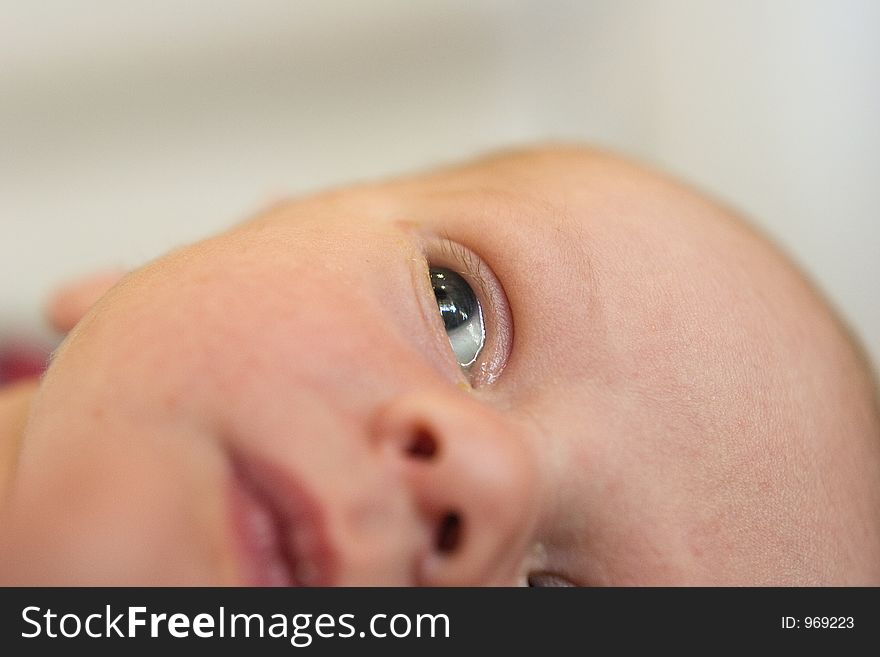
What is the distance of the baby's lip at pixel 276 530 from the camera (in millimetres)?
540

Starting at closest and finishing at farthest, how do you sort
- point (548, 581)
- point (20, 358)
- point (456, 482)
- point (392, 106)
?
point (456, 482) → point (548, 581) → point (20, 358) → point (392, 106)

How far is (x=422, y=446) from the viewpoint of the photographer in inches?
22.4

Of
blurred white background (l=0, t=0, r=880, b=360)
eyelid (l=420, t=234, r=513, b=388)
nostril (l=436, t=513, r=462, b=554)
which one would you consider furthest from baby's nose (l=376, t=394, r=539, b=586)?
blurred white background (l=0, t=0, r=880, b=360)

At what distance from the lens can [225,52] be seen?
156cm

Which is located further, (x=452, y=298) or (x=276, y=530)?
(x=452, y=298)

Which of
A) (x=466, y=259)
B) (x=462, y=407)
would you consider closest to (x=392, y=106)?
(x=466, y=259)

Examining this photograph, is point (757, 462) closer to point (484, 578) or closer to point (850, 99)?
point (484, 578)

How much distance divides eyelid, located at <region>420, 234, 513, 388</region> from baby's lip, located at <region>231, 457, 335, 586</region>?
0.61ft

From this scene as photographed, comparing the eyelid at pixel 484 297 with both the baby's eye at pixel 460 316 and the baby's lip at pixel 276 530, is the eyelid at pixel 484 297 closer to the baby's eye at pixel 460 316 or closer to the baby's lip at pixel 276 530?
the baby's eye at pixel 460 316

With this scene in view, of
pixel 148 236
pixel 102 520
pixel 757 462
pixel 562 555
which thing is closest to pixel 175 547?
pixel 102 520

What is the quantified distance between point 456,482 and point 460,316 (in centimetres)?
18

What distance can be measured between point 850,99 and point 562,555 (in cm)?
102

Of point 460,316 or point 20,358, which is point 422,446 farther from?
point 20,358

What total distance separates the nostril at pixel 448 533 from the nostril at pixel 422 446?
1.6 inches
